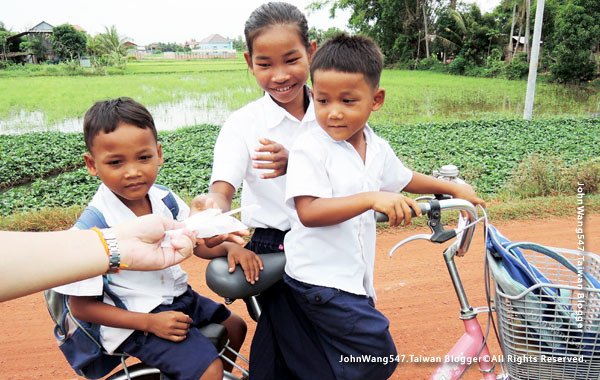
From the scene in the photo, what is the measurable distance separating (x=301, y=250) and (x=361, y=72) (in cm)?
57

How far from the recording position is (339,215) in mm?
1354

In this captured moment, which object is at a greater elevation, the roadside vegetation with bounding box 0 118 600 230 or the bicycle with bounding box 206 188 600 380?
the bicycle with bounding box 206 188 600 380

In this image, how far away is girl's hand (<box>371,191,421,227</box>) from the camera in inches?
49.8

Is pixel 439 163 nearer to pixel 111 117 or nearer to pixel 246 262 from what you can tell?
pixel 246 262

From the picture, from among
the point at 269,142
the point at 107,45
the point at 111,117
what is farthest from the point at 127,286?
the point at 107,45

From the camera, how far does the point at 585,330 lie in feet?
4.24

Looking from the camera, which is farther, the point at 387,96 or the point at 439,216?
the point at 387,96

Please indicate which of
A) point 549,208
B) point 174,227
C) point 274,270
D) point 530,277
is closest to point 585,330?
point 530,277

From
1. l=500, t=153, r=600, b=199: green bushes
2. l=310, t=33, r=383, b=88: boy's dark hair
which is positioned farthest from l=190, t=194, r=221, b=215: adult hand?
l=500, t=153, r=600, b=199: green bushes

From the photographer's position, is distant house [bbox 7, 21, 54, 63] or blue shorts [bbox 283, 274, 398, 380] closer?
blue shorts [bbox 283, 274, 398, 380]

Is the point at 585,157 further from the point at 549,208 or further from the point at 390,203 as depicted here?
the point at 390,203

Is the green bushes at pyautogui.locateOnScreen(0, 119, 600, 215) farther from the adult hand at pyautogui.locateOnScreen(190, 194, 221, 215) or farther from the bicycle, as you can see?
the adult hand at pyautogui.locateOnScreen(190, 194, 221, 215)

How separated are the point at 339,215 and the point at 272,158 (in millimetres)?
388

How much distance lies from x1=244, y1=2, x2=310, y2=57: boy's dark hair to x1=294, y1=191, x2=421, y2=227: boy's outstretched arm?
69 cm
